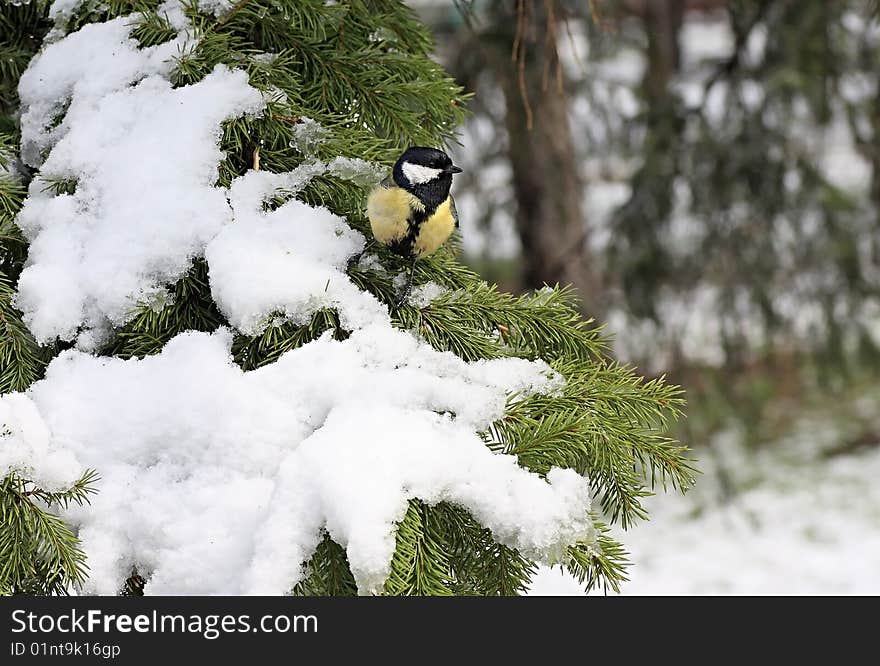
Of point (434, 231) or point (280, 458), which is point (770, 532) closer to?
point (434, 231)

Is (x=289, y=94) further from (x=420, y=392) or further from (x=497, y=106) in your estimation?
(x=497, y=106)

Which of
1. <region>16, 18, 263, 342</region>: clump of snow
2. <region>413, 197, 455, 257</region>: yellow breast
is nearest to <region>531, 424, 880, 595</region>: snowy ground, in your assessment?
<region>413, 197, 455, 257</region>: yellow breast

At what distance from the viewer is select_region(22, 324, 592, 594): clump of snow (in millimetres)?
1169

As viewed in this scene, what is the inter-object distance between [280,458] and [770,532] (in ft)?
15.9

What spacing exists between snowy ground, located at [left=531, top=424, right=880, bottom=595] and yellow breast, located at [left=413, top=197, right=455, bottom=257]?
242 cm

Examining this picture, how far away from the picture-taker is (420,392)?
4.40 ft

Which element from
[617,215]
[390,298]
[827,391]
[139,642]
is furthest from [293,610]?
[827,391]

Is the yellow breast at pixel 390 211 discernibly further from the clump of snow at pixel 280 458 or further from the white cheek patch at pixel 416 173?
the clump of snow at pixel 280 458

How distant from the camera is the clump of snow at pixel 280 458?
1.17 m

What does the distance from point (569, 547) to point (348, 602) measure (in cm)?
31

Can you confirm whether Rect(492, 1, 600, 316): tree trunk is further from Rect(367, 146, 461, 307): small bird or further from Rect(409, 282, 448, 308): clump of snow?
Rect(409, 282, 448, 308): clump of snow

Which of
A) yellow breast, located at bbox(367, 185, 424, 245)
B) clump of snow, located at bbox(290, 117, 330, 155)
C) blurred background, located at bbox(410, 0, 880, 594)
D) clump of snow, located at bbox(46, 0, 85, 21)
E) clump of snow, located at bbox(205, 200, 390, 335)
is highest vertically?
blurred background, located at bbox(410, 0, 880, 594)

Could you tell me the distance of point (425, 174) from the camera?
166 centimetres

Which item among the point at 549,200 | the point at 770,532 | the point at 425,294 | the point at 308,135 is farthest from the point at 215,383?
the point at 770,532
